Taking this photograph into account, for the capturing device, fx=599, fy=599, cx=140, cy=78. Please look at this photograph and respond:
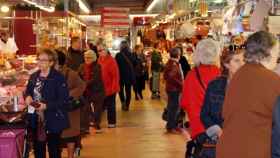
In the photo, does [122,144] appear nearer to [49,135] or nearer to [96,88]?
[96,88]

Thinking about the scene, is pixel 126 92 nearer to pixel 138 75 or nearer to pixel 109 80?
pixel 109 80

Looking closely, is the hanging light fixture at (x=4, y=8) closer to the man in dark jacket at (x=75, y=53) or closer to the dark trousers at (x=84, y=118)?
the man in dark jacket at (x=75, y=53)

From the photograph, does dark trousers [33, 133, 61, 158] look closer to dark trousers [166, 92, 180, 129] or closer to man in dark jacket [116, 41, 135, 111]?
dark trousers [166, 92, 180, 129]

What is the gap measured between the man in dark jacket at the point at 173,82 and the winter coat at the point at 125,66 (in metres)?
3.65

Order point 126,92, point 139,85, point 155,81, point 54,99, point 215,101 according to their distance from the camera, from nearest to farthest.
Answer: point 215,101
point 54,99
point 126,92
point 155,81
point 139,85

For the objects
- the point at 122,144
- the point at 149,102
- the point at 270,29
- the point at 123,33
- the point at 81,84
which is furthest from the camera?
the point at 123,33

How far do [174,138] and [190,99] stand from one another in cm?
493

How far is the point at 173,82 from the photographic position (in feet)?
33.8

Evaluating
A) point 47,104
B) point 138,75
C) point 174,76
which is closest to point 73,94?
point 47,104

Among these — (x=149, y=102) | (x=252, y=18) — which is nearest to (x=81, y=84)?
(x=252, y=18)

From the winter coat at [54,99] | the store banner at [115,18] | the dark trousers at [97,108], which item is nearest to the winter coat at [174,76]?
the dark trousers at [97,108]

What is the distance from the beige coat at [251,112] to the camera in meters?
3.64

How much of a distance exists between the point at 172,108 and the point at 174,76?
2.03ft

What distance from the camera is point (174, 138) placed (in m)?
10.2
